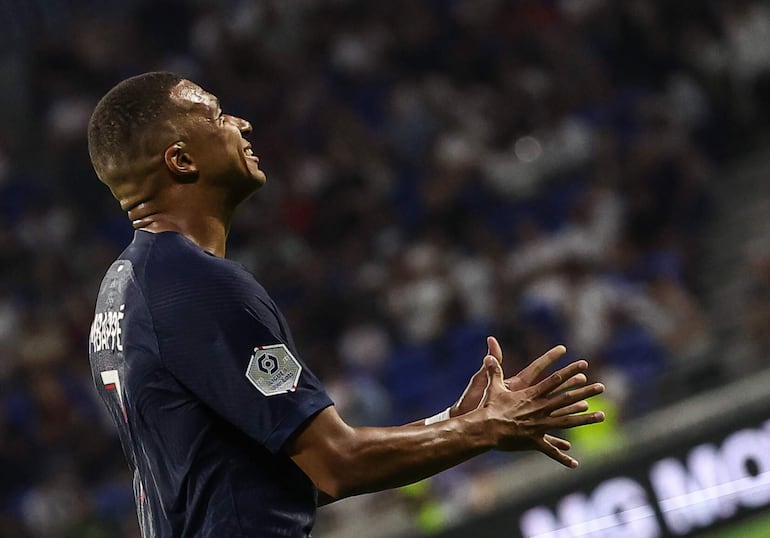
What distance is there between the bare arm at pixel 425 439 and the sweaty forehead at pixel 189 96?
2.55ft

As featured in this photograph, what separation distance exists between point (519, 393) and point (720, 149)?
9425 mm

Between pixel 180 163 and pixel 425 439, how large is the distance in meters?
0.82

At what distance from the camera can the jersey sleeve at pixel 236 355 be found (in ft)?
8.29

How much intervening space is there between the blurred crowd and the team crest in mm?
5998

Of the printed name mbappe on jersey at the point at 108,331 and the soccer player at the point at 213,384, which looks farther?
the printed name mbappe on jersey at the point at 108,331

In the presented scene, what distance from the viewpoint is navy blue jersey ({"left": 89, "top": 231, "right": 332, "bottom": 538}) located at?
99.8 inches

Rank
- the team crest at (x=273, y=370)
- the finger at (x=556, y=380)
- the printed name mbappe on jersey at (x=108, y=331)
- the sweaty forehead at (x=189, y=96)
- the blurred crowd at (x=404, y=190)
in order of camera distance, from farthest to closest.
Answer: the blurred crowd at (x=404, y=190)
the sweaty forehead at (x=189, y=96)
the printed name mbappe on jersey at (x=108, y=331)
the finger at (x=556, y=380)
the team crest at (x=273, y=370)

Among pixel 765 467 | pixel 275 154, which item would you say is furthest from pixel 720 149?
pixel 765 467

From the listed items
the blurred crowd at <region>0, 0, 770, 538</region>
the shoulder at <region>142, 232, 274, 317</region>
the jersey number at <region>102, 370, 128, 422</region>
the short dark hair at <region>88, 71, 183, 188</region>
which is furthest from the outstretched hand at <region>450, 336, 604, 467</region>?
the blurred crowd at <region>0, 0, 770, 538</region>

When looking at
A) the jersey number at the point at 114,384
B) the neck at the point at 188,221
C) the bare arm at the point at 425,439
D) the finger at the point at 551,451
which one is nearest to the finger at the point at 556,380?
the bare arm at the point at 425,439

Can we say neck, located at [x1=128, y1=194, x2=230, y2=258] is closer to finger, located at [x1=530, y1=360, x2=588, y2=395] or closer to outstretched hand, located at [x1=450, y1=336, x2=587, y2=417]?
outstretched hand, located at [x1=450, y1=336, x2=587, y2=417]

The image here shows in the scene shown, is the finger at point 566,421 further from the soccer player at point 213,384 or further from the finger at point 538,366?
the finger at point 538,366

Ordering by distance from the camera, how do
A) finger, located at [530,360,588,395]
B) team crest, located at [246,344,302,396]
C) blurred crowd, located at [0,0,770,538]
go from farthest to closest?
blurred crowd, located at [0,0,770,538], finger, located at [530,360,588,395], team crest, located at [246,344,302,396]

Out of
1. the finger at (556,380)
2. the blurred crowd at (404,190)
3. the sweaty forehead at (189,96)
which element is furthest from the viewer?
the blurred crowd at (404,190)
